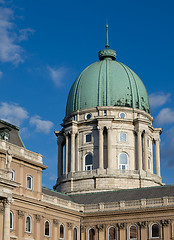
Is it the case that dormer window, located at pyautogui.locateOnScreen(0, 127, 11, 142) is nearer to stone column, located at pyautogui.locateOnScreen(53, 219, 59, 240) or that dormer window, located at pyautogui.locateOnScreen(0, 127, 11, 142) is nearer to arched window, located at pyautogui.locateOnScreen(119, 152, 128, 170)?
stone column, located at pyautogui.locateOnScreen(53, 219, 59, 240)

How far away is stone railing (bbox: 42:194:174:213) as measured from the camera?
81.8 meters

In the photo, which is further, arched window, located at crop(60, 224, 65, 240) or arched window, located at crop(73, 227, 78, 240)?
arched window, located at crop(73, 227, 78, 240)

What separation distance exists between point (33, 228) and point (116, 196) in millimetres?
19304

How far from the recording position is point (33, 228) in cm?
7519

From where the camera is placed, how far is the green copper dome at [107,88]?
108m

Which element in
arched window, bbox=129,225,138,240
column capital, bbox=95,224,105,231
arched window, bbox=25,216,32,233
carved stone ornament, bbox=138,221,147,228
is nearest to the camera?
arched window, bbox=25,216,32,233

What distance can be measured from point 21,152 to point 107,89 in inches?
1470

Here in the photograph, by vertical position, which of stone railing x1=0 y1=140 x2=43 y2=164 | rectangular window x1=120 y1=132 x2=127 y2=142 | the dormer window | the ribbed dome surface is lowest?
stone railing x1=0 y1=140 x2=43 y2=164

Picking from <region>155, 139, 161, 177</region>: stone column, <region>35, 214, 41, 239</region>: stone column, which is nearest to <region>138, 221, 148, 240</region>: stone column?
<region>35, 214, 41, 239</region>: stone column

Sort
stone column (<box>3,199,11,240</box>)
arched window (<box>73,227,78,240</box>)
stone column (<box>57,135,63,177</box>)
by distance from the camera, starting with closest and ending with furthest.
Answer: stone column (<box>3,199,11,240</box>) < arched window (<box>73,227,78,240</box>) < stone column (<box>57,135,63,177</box>)

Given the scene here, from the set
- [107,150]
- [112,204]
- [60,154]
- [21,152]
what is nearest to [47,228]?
[112,204]

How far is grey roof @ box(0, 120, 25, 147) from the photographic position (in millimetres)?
74375

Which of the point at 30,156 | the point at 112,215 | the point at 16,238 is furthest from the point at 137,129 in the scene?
the point at 16,238

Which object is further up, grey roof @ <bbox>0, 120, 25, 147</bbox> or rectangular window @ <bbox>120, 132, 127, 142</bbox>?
rectangular window @ <bbox>120, 132, 127, 142</bbox>
